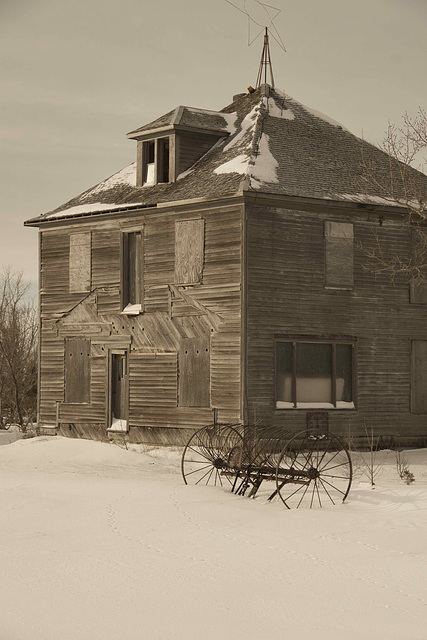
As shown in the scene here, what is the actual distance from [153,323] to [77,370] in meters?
3.34

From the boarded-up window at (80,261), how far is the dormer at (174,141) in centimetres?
229

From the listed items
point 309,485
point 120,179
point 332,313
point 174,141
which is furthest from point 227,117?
point 309,485

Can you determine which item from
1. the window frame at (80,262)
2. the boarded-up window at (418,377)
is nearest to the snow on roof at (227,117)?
the window frame at (80,262)

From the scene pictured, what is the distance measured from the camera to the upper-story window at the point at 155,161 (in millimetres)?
27484

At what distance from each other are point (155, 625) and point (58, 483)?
9439mm

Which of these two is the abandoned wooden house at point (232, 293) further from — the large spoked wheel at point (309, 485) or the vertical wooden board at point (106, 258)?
the large spoked wheel at point (309, 485)

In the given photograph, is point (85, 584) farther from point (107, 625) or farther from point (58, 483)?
point (58, 483)

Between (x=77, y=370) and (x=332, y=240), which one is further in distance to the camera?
(x=77, y=370)

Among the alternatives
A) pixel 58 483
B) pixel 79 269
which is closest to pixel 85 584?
pixel 58 483

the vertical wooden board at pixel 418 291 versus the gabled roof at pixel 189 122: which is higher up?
the gabled roof at pixel 189 122

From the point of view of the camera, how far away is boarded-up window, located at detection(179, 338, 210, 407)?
24.5 metres

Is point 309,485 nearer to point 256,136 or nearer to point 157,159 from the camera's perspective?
point 256,136

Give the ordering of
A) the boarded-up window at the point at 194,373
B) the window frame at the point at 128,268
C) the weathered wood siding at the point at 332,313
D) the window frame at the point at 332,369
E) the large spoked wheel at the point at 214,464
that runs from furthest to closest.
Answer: the window frame at the point at 128,268, the boarded-up window at the point at 194,373, the window frame at the point at 332,369, the weathered wood siding at the point at 332,313, the large spoked wheel at the point at 214,464

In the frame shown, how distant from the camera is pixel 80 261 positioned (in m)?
27.9
